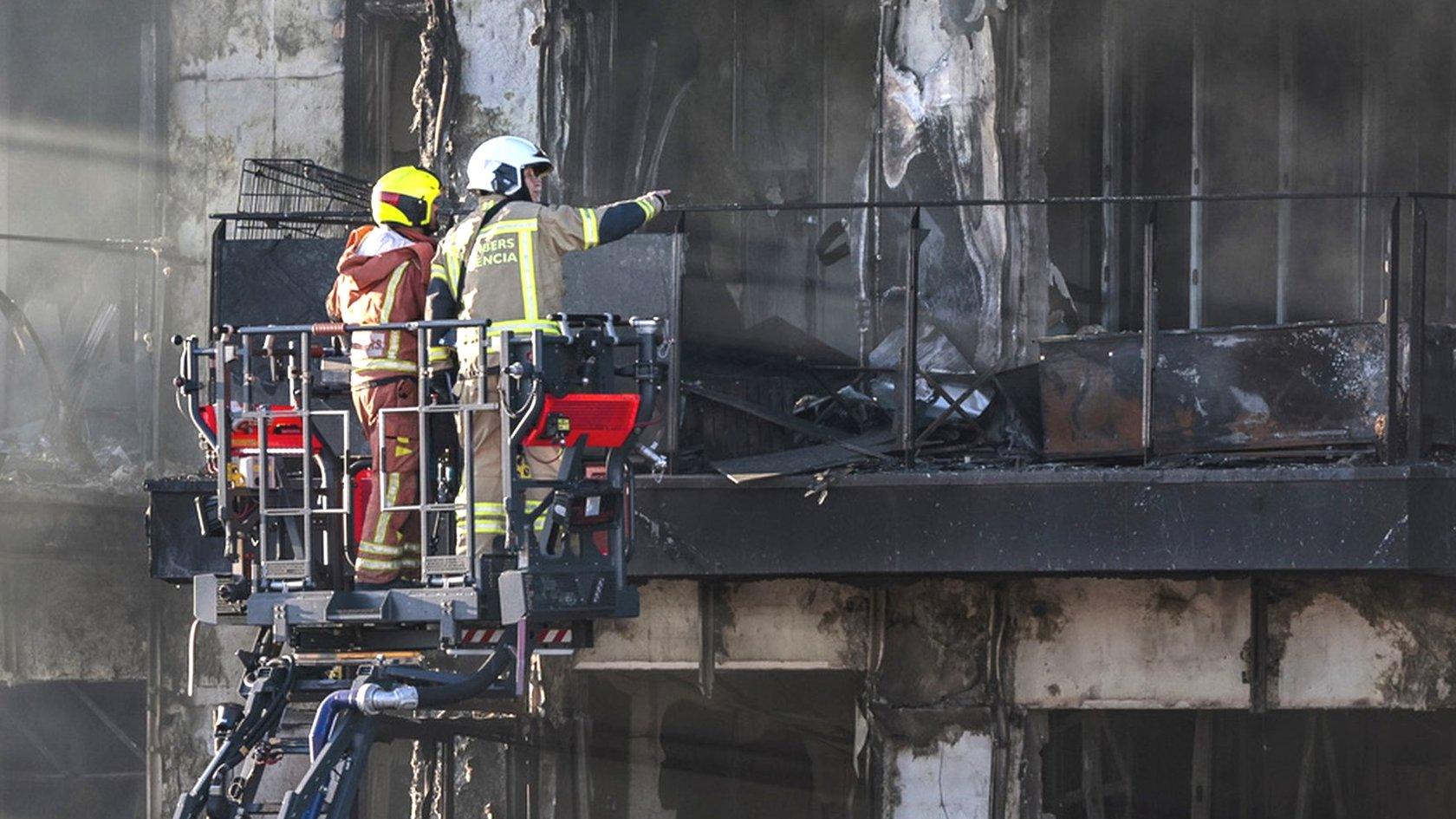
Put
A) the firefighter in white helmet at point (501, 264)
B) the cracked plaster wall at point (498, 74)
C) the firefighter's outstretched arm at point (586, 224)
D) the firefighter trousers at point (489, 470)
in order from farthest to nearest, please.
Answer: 1. the cracked plaster wall at point (498, 74)
2. the firefighter's outstretched arm at point (586, 224)
3. the firefighter in white helmet at point (501, 264)
4. the firefighter trousers at point (489, 470)

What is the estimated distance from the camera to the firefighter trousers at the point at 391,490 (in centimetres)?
842

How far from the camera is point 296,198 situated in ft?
40.5

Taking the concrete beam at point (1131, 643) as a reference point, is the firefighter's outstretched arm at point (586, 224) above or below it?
above

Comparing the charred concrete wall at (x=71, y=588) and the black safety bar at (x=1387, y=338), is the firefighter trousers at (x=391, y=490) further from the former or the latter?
the charred concrete wall at (x=71, y=588)

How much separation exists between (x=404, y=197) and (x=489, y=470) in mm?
1245

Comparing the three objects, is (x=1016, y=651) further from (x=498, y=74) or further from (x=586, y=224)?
(x=498, y=74)

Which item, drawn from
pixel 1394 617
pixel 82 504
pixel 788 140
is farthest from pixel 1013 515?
pixel 82 504

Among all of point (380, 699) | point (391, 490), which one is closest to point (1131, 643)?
point (391, 490)

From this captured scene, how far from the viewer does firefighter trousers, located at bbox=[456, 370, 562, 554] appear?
8.20m

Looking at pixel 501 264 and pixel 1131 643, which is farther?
pixel 1131 643

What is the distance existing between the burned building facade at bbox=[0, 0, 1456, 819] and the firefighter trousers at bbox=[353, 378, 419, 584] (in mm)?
1989

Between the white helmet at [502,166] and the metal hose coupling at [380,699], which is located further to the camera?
the white helmet at [502,166]

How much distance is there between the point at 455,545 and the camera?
8820 millimetres

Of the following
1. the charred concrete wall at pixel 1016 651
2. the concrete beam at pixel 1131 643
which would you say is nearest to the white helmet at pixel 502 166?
the charred concrete wall at pixel 1016 651
